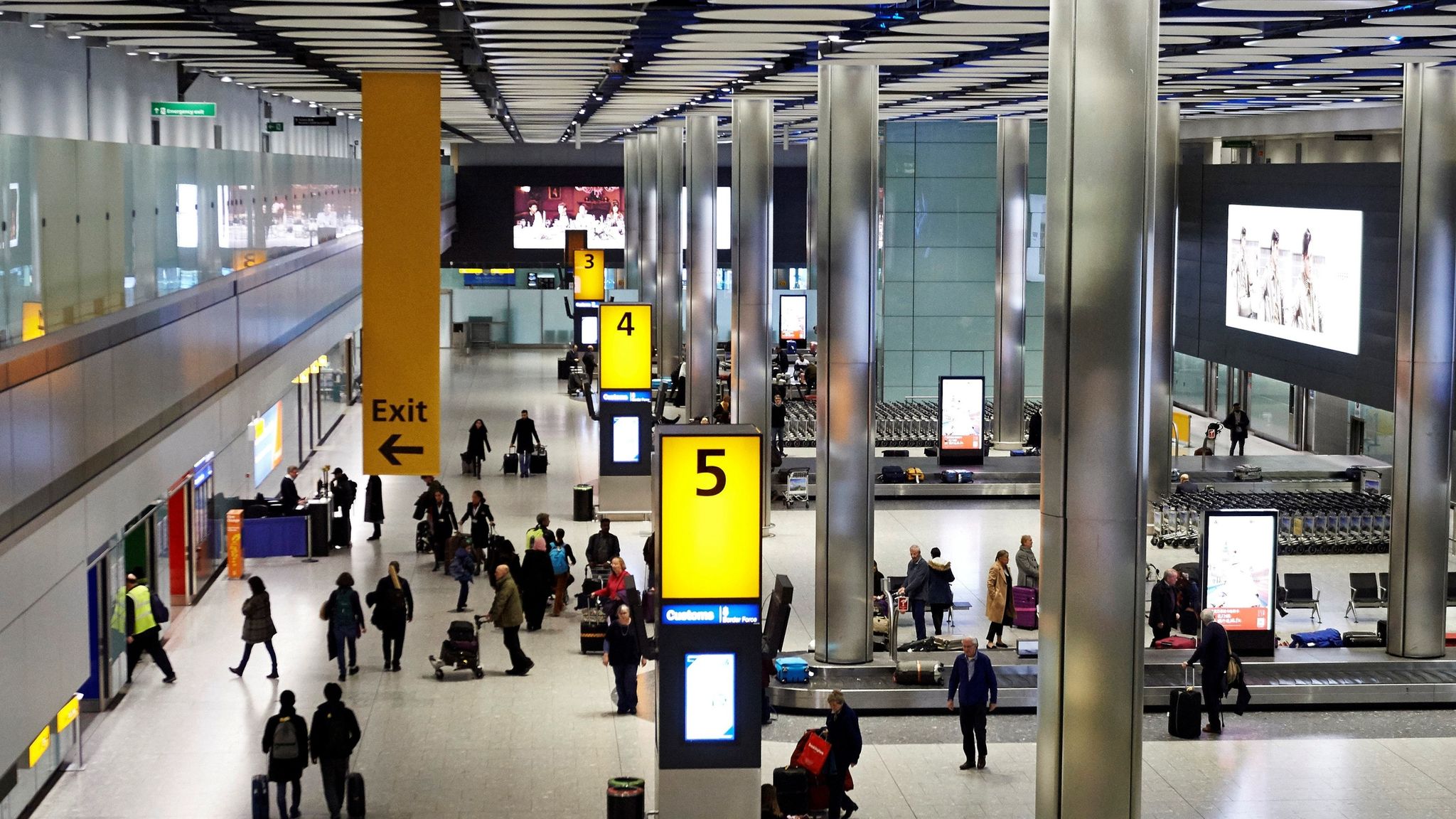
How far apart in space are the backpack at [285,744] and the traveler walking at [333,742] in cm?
16

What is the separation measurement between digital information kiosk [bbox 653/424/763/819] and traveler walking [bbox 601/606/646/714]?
3.57 m

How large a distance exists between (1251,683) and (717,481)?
328 inches

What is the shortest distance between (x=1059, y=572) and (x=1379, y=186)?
20.2 m

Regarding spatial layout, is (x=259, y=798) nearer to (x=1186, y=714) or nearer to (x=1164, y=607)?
(x=1186, y=714)

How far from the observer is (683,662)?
13414mm

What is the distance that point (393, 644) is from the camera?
19.3m

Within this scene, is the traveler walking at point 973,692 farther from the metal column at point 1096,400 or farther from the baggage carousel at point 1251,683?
the metal column at point 1096,400

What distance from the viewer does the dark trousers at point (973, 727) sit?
15.6m

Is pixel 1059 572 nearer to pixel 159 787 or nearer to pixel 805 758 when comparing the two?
pixel 805 758

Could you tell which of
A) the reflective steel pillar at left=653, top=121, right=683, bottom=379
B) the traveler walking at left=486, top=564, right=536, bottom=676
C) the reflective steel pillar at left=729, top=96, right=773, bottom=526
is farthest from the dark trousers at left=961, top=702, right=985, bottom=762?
the reflective steel pillar at left=653, top=121, right=683, bottom=379

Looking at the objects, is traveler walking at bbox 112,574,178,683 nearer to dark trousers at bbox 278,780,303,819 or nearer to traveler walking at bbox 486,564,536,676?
traveler walking at bbox 486,564,536,676

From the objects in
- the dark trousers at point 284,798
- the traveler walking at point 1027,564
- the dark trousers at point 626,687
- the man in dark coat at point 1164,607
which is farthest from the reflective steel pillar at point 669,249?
the dark trousers at point 284,798

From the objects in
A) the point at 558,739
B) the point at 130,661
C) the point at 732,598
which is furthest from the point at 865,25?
the point at 130,661

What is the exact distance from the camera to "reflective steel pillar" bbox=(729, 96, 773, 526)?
27594 mm
